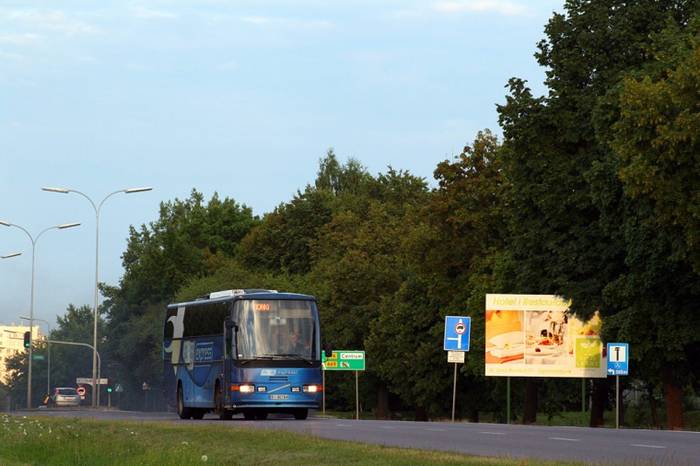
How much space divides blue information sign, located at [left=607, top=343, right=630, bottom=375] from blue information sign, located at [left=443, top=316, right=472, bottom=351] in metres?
11.9

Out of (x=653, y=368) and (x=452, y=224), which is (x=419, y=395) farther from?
(x=653, y=368)

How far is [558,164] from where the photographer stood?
169 ft

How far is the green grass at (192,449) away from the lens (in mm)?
20875

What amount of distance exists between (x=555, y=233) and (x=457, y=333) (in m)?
8.07

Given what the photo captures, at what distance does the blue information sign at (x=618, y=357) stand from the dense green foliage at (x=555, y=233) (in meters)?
0.97

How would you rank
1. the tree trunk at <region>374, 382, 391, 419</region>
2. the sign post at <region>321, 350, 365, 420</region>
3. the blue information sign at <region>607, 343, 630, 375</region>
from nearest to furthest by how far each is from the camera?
the blue information sign at <region>607, 343, 630, 375</region>, the sign post at <region>321, 350, 365, 420</region>, the tree trunk at <region>374, 382, 391, 419</region>

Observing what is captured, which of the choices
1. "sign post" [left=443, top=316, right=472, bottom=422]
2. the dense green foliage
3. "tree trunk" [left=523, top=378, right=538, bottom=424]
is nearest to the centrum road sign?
the dense green foliage

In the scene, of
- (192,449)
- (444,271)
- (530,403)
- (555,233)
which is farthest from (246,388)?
(444,271)

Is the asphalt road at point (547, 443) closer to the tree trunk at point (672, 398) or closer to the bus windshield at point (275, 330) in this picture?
the bus windshield at point (275, 330)

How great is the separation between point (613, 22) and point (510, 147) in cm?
545

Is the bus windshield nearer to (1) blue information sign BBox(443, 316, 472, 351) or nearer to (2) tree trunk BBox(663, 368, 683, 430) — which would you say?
(2) tree trunk BBox(663, 368, 683, 430)

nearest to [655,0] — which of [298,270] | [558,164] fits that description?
[558,164]

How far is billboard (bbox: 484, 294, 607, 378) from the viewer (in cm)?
5872

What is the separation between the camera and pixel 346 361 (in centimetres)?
8375
